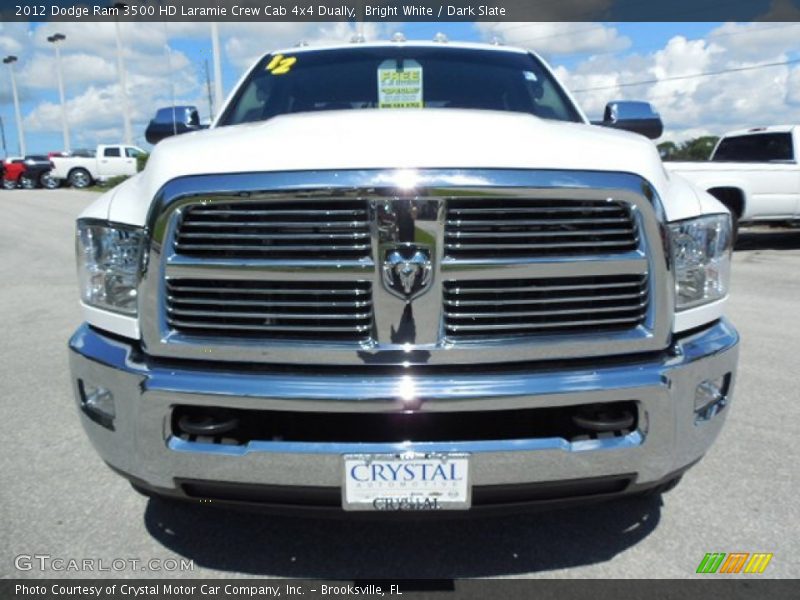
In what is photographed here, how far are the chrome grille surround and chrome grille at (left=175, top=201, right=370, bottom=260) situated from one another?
19mm

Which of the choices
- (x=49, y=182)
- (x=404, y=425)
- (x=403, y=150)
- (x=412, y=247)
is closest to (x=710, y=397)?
(x=404, y=425)

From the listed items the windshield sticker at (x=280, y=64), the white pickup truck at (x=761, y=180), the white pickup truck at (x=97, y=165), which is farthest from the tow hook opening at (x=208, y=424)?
the white pickup truck at (x=97, y=165)

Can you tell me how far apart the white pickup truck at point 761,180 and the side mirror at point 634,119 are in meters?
7.11

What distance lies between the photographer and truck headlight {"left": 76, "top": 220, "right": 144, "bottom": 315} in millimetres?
2225

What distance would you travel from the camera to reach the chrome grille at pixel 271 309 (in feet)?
6.80

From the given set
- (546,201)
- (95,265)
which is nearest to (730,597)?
(546,201)

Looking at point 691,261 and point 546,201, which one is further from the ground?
point 546,201

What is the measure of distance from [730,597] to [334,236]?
180 cm

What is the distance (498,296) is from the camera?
6.91 feet

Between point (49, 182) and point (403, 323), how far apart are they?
3609 centimetres

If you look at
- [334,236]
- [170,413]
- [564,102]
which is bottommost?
[170,413]

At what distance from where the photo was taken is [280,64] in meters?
4.11

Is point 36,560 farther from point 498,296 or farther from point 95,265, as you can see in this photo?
point 498,296

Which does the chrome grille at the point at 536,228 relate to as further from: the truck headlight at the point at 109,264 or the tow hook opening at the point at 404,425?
the truck headlight at the point at 109,264
